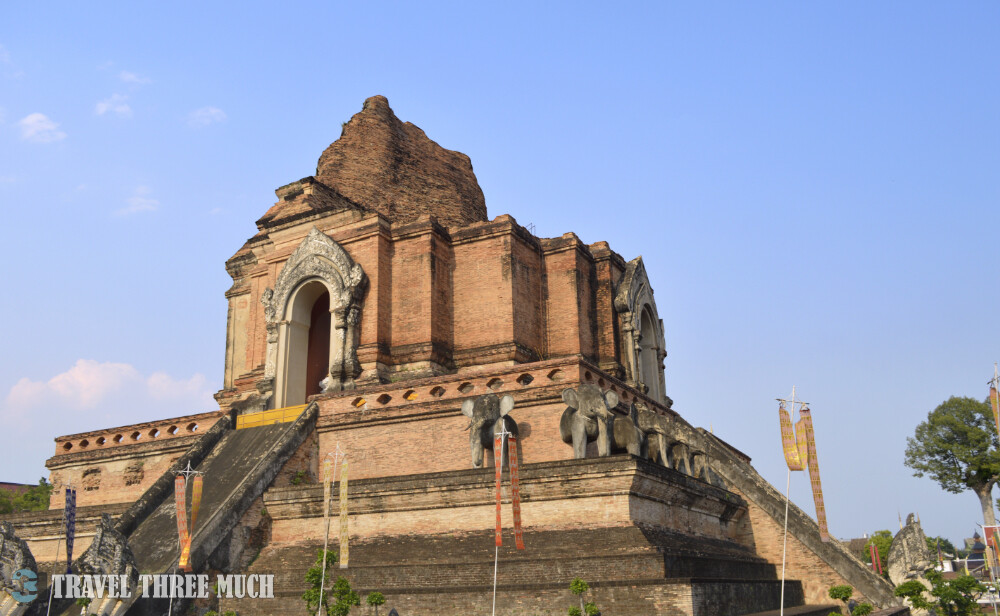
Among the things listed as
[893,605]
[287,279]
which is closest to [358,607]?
[893,605]

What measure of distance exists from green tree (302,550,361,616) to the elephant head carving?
413cm

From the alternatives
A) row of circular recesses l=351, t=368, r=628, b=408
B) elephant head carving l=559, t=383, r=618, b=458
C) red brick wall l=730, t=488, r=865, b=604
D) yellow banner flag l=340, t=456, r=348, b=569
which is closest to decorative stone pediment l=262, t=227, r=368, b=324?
row of circular recesses l=351, t=368, r=628, b=408

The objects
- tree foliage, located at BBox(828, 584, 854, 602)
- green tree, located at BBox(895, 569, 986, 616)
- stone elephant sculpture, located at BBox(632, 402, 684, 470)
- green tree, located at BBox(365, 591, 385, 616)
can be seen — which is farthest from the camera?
stone elephant sculpture, located at BBox(632, 402, 684, 470)

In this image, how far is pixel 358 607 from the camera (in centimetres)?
1190

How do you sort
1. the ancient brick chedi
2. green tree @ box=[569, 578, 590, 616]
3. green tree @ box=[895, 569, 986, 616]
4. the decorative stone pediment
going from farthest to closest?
the decorative stone pediment → green tree @ box=[895, 569, 986, 616] → the ancient brick chedi → green tree @ box=[569, 578, 590, 616]

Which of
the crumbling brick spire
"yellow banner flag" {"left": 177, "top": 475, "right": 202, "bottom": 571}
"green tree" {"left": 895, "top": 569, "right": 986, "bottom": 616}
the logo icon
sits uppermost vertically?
the crumbling brick spire

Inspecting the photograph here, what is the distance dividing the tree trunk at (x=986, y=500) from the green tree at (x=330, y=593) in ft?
93.2

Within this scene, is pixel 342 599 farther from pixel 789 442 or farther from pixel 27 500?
pixel 27 500

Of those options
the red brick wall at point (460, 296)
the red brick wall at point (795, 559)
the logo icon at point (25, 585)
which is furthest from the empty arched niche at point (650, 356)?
the logo icon at point (25, 585)

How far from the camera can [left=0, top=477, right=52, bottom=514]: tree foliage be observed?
4103cm

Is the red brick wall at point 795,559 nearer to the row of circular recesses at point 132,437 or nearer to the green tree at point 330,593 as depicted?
the green tree at point 330,593

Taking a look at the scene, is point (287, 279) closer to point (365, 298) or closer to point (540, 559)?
point (365, 298)

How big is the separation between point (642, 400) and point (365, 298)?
6.68 m

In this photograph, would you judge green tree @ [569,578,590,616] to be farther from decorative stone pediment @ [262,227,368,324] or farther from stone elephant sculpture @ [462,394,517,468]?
decorative stone pediment @ [262,227,368,324]
